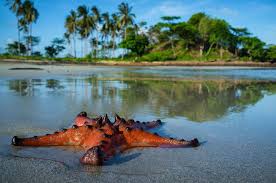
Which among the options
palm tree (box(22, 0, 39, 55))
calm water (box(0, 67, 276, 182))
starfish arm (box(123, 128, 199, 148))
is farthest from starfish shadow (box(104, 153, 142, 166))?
palm tree (box(22, 0, 39, 55))

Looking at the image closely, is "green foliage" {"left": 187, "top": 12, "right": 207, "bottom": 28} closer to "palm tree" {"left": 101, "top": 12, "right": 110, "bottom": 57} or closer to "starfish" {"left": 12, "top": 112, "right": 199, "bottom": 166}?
"palm tree" {"left": 101, "top": 12, "right": 110, "bottom": 57}

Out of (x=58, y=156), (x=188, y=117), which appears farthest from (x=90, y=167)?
(x=188, y=117)

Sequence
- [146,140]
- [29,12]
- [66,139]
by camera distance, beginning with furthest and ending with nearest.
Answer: [29,12] < [146,140] < [66,139]

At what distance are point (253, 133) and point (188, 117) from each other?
5.99 feet

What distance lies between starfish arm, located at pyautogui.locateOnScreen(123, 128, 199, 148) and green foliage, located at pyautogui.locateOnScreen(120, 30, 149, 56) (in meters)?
82.2

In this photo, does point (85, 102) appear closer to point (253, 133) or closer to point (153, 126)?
point (153, 126)

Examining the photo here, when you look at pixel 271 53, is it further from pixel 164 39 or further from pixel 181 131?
pixel 181 131

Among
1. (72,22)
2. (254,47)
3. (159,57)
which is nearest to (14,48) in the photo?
(72,22)

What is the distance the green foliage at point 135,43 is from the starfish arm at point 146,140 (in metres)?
82.2

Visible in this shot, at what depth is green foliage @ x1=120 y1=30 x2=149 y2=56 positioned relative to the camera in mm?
86375

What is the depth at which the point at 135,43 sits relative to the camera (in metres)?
86.5

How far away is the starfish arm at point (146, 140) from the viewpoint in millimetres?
4832

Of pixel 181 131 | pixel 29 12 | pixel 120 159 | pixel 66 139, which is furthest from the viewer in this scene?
pixel 29 12

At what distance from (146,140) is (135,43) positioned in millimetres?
82672
